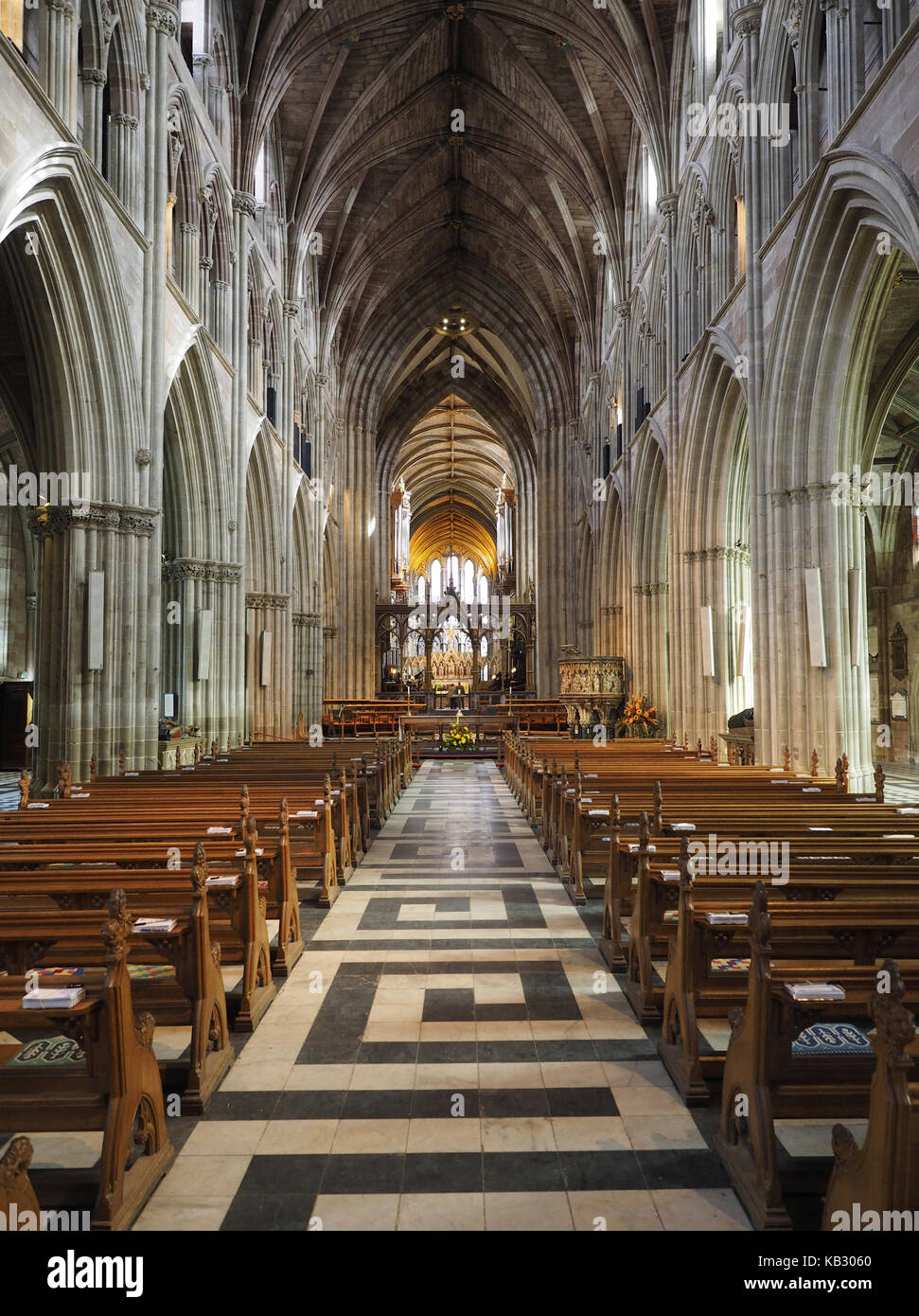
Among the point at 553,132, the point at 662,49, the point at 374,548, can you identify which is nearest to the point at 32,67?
the point at 662,49

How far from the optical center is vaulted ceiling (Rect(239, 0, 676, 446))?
66.8 ft

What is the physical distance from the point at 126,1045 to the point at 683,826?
14.5 ft

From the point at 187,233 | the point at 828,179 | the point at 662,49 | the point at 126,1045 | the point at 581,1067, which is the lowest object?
the point at 581,1067

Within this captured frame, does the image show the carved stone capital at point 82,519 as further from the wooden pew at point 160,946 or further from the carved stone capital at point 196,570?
the wooden pew at point 160,946

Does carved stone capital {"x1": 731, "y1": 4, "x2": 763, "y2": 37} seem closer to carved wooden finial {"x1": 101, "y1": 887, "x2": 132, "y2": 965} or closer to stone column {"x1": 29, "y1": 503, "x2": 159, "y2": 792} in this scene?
stone column {"x1": 29, "y1": 503, "x2": 159, "y2": 792}

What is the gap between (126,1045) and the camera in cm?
336

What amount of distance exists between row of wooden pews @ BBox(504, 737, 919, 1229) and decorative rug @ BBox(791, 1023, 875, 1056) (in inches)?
0.4

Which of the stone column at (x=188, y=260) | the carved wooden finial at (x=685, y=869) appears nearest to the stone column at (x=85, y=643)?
the stone column at (x=188, y=260)

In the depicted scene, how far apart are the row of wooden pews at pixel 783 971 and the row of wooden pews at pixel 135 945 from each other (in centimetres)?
234

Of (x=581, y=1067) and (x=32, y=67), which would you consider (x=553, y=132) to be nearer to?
(x=32, y=67)

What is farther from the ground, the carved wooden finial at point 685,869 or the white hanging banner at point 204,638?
the white hanging banner at point 204,638

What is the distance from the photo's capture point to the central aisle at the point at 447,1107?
3486 millimetres

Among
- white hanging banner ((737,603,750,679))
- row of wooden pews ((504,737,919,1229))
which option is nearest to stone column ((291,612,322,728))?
white hanging banner ((737,603,750,679))
